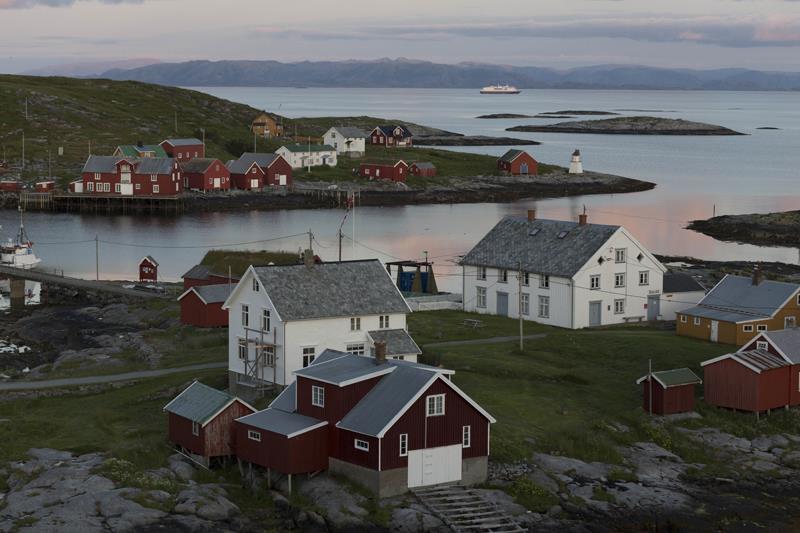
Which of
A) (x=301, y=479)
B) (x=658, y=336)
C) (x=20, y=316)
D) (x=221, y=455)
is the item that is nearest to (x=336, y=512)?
(x=301, y=479)

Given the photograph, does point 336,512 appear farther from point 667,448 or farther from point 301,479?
point 667,448

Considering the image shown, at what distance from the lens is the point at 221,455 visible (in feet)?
125

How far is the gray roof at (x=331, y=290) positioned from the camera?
147 ft

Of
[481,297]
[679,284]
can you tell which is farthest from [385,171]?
[679,284]

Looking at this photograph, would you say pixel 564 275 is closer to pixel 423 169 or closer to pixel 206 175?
pixel 206 175

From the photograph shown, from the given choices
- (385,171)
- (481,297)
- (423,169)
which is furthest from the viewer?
(423,169)

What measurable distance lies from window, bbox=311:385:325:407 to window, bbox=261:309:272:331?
7577mm

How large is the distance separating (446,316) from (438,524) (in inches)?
1080

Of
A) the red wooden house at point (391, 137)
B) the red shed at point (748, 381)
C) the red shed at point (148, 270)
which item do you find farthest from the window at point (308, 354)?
the red wooden house at point (391, 137)

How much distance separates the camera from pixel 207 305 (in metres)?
57.9

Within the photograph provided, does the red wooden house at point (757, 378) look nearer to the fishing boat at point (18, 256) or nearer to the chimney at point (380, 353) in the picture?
the chimney at point (380, 353)

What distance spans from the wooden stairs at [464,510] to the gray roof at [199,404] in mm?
6497

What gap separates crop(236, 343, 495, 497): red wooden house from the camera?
35750mm

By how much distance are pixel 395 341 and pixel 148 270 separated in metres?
40.5
